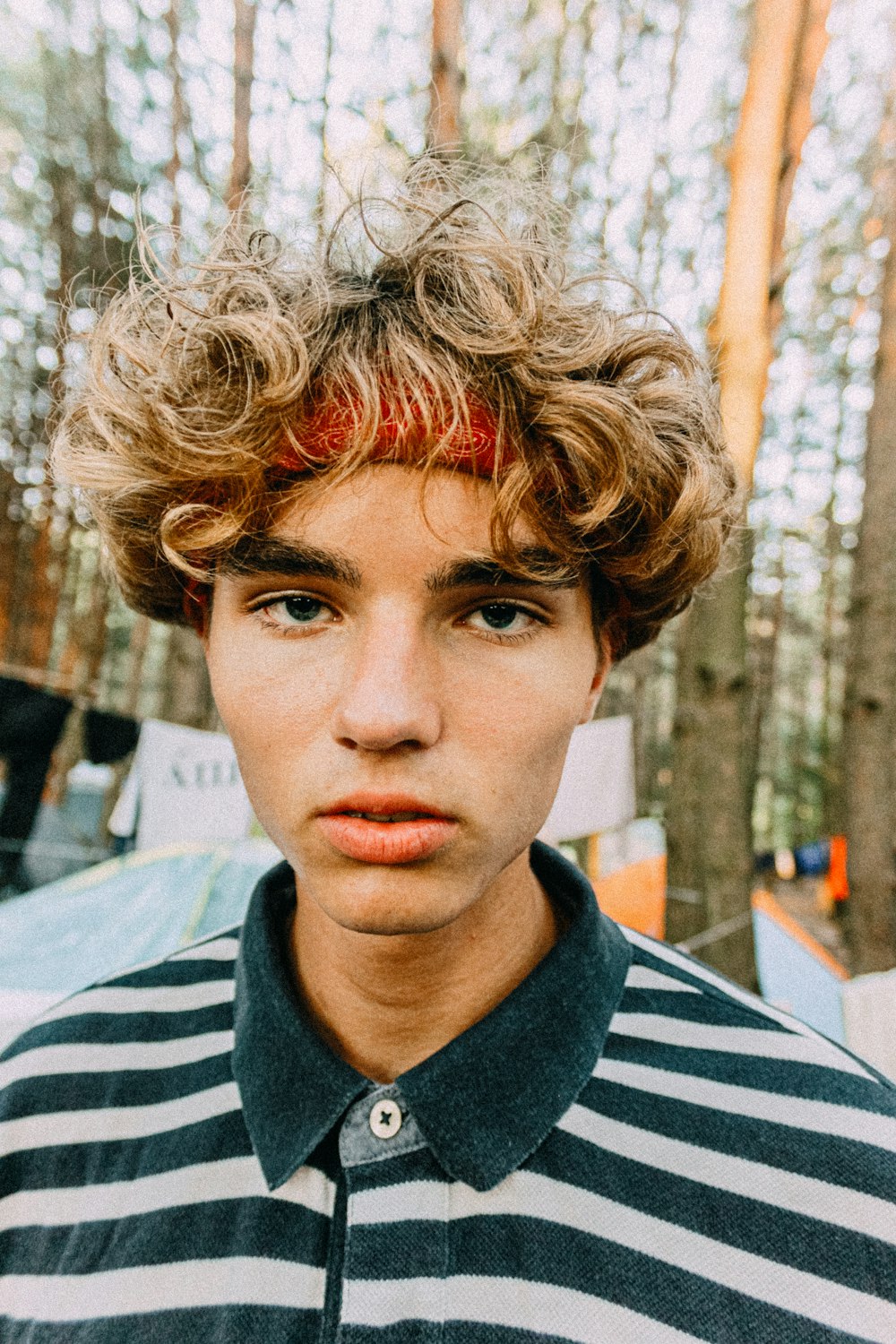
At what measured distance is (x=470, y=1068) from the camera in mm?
1150

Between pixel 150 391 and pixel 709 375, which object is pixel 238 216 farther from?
pixel 709 375

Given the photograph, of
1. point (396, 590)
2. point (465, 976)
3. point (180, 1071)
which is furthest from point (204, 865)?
point (396, 590)

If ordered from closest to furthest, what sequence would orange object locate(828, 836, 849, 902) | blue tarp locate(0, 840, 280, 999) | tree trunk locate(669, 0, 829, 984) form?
blue tarp locate(0, 840, 280, 999) → tree trunk locate(669, 0, 829, 984) → orange object locate(828, 836, 849, 902)

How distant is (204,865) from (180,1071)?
2.61 meters

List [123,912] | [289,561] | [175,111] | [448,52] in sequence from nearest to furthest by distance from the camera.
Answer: [289,561]
[123,912]
[448,52]
[175,111]

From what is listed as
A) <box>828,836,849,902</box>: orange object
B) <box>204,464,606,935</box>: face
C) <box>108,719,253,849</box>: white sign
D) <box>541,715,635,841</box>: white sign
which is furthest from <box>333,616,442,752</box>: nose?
<box>828,836,849,902</box>: orange object

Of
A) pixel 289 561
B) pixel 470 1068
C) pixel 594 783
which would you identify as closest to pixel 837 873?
pixel 594 783

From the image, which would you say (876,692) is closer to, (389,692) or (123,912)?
(123,912)

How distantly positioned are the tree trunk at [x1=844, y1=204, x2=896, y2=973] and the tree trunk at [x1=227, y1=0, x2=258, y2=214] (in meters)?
4.96

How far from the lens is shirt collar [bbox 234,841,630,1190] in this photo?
111cm

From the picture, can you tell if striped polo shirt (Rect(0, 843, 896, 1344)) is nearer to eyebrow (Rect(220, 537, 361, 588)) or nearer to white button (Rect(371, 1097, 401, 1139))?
white button (Rect(371, 1097, 401, 1139))

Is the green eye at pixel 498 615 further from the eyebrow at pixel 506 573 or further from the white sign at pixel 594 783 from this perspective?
the white sign at pixel 594 783

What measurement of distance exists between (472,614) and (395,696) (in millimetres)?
217

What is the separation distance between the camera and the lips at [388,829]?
1.02m
